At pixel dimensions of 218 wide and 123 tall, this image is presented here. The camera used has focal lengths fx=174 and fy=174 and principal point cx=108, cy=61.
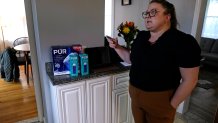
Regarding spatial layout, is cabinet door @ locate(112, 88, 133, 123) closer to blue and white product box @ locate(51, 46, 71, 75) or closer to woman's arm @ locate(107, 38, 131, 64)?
woman's arm @ locate(107, 38, 131, 64)

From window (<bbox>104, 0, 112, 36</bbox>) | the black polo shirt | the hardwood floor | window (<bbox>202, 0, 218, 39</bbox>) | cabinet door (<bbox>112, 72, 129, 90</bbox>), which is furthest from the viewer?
window (<bbox>202, 0, 218, 39</bbox>)

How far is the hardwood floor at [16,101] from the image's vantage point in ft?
8.02

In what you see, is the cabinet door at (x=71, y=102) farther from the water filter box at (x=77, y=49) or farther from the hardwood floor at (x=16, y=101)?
the hardwood floor at (x=16, y=101)

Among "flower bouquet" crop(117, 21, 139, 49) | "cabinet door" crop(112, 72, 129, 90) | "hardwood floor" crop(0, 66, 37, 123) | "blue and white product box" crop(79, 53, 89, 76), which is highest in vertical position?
"flower bouquet" crop(117, 21, 139, 49)

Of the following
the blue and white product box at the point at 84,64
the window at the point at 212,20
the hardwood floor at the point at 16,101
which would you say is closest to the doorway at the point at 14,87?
the hardwood floor at the point at 16,101

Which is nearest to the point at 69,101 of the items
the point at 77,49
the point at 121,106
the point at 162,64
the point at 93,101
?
the point at 93,101

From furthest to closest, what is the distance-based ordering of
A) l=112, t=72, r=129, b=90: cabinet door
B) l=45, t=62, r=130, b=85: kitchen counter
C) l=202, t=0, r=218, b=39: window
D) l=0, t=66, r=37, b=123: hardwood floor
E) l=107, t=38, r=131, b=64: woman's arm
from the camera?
l=202, t=0, r=218, b=39: window → l=0, t=66, r=37, b=123: hardwood floor → l=112, t=72, r=129, b=90: cabinet door → l=107, t=38, r=131, b=64: woman's arm → l=45, t=62, r=130, b=85: kitchen counter

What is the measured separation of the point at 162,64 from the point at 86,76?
69 cm

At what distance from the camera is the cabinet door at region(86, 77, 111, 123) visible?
1.64 m

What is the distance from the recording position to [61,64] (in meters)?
1.59

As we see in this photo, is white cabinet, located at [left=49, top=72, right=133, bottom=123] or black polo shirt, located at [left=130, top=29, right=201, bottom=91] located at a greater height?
black polo shirt, located at [left=130, top=29, right=201, bottom=91]

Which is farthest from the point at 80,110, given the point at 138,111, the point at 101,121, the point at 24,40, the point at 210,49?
the point at 210,49

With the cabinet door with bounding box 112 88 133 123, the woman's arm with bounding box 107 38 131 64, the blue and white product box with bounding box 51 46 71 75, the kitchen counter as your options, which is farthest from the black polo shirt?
the blue and white product box with bounding box 51 46 71 75

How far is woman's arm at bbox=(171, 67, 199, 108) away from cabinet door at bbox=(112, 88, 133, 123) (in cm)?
66
